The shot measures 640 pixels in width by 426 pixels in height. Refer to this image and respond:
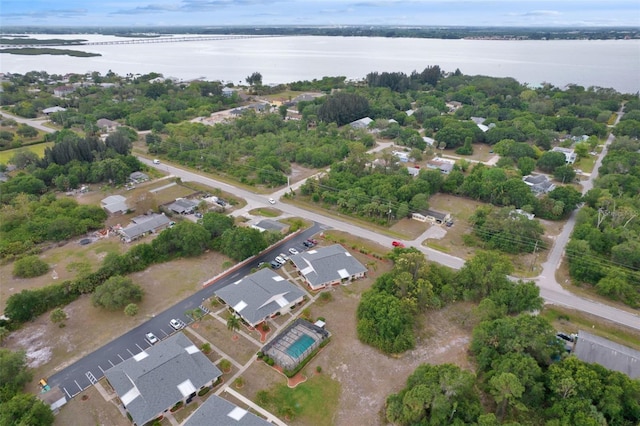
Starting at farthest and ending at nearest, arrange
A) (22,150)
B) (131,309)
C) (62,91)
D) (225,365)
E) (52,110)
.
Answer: (62,91), (52,110), (22,150), (131,309), (225,365)

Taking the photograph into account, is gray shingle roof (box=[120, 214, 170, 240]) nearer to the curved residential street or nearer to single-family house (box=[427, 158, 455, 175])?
the curved residential street

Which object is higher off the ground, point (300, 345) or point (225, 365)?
point (300, 345)

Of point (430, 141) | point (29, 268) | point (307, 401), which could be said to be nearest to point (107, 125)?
point (29, 268)

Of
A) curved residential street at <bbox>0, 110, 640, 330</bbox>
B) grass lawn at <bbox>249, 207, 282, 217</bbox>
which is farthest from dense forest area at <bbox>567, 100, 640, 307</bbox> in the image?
grass lawn at <bbox>249, 207, 282, 217</bbox>

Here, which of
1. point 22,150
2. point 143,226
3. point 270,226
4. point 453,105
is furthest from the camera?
point 453,105

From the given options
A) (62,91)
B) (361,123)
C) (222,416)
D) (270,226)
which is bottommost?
(270,226)

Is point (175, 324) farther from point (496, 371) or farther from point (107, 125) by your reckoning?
point (107, 125)

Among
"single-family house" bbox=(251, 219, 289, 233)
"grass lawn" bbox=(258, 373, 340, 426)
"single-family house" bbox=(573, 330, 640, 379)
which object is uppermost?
"single-family house" bbox=(573, 330, 640, 379)
